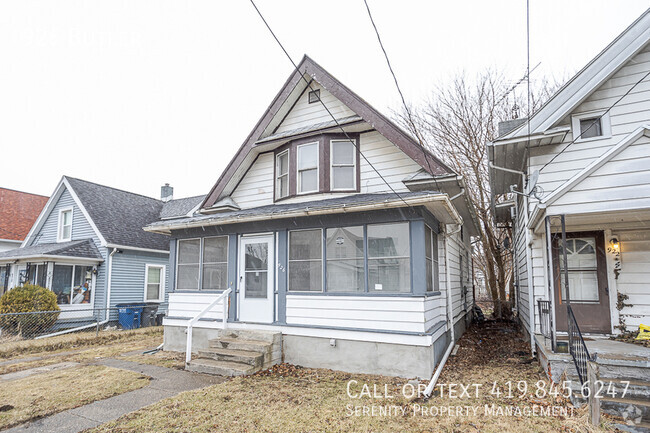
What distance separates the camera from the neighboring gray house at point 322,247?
6832 mm

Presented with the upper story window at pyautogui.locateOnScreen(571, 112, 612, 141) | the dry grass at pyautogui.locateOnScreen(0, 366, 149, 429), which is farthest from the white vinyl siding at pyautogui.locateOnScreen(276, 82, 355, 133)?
the dry grass at pyautogui.locateOnScreen(0, 366, 149, 429)

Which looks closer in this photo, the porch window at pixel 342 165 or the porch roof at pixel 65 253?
the porch window at pixel 342 165

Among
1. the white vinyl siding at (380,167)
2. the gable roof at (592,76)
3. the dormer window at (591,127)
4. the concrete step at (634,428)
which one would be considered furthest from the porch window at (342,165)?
the concrete step at (634,428)

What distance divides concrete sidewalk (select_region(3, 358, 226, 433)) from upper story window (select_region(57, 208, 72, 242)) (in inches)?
426

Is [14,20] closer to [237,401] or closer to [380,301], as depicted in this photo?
[237,401]

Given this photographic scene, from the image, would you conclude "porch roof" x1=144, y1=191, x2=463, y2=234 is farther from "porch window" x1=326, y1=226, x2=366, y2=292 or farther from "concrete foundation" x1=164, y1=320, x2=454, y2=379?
"concrete foundation" x1=164, y1=320, x2=454, y2=379

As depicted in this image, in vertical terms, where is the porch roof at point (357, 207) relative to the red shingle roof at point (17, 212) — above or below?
below

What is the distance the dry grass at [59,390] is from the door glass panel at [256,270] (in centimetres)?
264

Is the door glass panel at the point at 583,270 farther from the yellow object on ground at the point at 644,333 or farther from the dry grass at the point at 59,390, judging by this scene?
the dry grass at the point at 59,390

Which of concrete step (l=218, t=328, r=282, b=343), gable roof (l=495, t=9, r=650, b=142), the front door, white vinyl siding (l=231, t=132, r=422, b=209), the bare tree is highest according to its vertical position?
the bare tree

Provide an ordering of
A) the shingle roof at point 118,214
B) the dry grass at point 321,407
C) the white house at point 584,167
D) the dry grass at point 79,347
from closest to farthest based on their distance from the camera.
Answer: the dry grass at point 321,407 → the white house at point 584,167 → the dry grass at point 79,347 → the shingle roof at point 118,214

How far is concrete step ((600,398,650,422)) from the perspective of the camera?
4.58 m

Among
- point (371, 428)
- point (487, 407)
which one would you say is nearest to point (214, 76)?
point (371, 428)

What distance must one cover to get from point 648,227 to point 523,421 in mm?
4697
